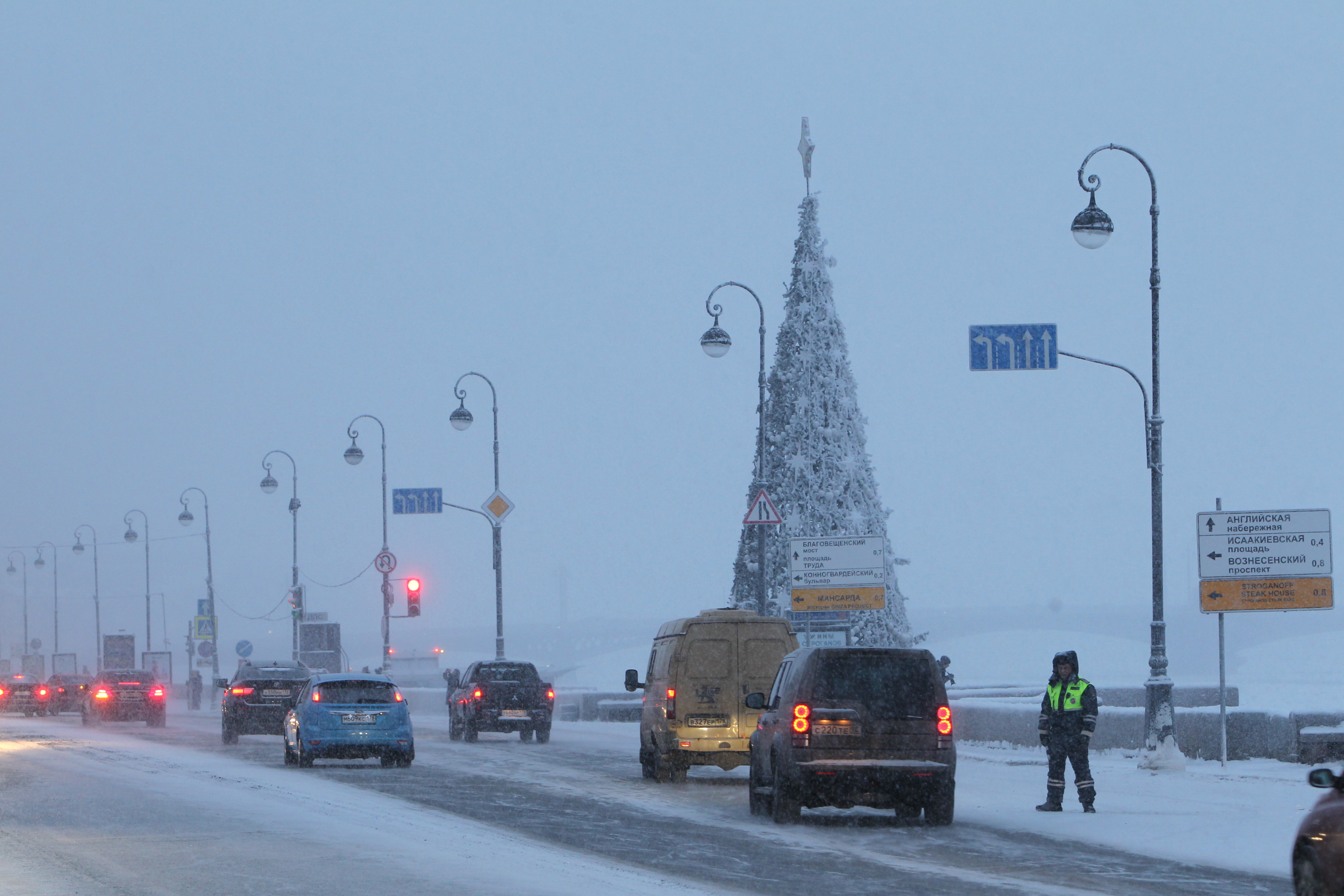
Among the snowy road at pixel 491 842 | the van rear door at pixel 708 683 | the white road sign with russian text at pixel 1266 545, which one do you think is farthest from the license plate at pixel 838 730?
the white road sign with russian text at pixel 1266 545

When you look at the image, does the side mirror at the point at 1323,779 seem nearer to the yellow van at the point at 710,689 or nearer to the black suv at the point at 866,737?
the black suv at the point at 866,737

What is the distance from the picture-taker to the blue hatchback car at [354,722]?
82.4 feet

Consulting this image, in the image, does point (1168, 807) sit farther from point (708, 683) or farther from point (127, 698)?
point (127, 698)

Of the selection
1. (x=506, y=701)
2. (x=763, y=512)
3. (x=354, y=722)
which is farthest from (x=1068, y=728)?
(x=506, y=701)

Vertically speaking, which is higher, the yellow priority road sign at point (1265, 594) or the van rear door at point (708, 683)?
the yellow priority road sign at point (1265, 594)

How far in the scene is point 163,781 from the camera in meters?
21.9

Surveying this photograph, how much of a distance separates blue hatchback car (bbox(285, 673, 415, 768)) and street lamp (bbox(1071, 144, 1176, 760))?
10403mm

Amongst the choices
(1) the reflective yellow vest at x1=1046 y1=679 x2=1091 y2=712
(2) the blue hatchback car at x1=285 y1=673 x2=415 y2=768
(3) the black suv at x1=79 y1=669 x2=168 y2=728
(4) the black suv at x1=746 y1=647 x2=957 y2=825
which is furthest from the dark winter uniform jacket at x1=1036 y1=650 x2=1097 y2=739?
(3) the black suv at x1=79 y1=669 x2=168 y2=728

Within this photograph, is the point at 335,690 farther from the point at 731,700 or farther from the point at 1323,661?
the point at 1323,661

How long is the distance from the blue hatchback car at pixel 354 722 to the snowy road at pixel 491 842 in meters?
0.68

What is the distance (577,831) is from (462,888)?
14.8 ft

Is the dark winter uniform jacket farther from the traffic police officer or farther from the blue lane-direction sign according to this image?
the blue lane-direction sign

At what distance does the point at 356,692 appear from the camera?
25.4 metres

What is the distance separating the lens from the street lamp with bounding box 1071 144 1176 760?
22766 mm
